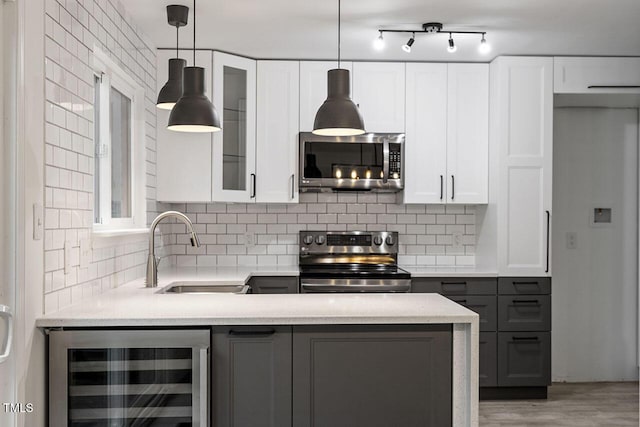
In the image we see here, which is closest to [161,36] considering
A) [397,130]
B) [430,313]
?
[397,130]

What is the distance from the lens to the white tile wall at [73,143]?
2.41m

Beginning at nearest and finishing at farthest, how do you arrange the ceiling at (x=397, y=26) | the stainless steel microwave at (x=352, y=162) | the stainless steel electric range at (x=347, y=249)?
1. the ceiling at (x=397, y=26)
2. the stainless steel microwave at (x=352, y=162)
3. the stainless steel electric range at (x=347, y=249)

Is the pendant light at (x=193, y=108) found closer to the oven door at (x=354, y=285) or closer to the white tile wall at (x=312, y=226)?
the oven door at (x=354, y=285)

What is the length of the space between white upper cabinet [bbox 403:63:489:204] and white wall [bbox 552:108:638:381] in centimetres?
80

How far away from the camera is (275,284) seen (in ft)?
14.4

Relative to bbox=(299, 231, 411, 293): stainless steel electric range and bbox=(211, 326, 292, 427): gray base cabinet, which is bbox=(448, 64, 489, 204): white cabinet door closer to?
bbox=(299, 231, 411, 293): stainless steel electric range

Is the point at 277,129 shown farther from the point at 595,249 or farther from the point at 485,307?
the point at 595,249

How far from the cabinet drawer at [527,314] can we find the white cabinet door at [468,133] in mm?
780

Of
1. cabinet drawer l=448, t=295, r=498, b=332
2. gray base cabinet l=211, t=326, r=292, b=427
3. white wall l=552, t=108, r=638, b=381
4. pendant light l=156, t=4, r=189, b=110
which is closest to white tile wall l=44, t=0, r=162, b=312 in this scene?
pendant light l=156, t=4, r=189, b=110

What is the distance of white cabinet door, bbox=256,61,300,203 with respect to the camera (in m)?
4.61

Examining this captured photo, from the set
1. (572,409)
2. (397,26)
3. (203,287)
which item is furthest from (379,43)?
(572,409)

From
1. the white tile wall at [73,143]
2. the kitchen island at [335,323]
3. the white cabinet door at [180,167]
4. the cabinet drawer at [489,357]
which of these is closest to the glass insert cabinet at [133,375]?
the kitchen island at [335,323]

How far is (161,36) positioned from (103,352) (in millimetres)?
2442

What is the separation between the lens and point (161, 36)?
411 centimetres
